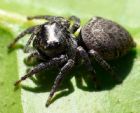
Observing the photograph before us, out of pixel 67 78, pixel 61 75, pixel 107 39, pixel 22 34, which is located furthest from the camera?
pixel 22 34

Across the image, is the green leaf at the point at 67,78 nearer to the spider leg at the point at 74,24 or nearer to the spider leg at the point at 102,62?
the spider leg at the point at 102,62

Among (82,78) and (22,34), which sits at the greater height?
(22,34)

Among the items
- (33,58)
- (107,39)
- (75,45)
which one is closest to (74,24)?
(75,45)

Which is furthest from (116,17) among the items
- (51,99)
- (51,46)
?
(51,99)

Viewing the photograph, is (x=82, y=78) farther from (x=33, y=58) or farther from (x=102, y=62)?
(x=33, y=58)

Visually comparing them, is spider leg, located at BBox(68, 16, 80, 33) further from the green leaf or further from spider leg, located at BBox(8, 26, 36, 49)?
spider leg, located at BBox(8, 26, 36, 49)

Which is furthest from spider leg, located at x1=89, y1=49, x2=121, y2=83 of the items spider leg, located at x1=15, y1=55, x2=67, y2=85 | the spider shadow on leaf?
spider leg, located at x1=15, y1=55, x2=67, y2=85

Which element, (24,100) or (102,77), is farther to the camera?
(102,77)

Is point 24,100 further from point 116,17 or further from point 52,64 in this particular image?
point 116,17
